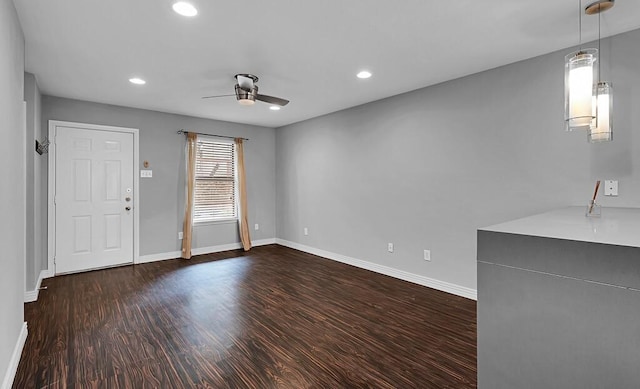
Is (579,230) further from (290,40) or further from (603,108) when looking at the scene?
(290,40)

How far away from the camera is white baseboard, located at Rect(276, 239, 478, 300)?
3608mm

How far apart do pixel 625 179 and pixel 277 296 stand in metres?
3.44

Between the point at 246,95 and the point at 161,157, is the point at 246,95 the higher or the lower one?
the higher one

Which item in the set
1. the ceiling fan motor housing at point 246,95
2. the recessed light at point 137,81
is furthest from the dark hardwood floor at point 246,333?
the recessed light at point 137,81

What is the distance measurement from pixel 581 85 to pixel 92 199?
18.8 feet

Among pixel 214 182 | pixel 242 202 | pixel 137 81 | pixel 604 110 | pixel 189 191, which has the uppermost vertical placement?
pixel 137 81

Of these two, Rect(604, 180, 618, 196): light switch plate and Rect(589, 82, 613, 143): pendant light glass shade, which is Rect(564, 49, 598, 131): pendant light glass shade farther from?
Rect(604, 180, 618, 196): light switch plate

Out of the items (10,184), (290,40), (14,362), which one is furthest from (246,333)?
(290,40)

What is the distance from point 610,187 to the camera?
264 centimetres

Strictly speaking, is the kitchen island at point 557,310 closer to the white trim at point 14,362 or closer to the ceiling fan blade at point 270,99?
the white trim at point 14,362

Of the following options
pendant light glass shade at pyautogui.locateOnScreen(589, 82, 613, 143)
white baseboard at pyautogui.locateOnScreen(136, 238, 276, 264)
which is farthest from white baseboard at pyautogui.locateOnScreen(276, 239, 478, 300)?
pendant light glass shade at pyautogui.locateOnScreen(589, 82, 613, 143)

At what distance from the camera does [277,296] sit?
3.64 meters

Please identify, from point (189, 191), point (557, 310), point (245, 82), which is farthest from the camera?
point (189, 191)

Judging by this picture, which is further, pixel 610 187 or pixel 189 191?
pixel 189 191
